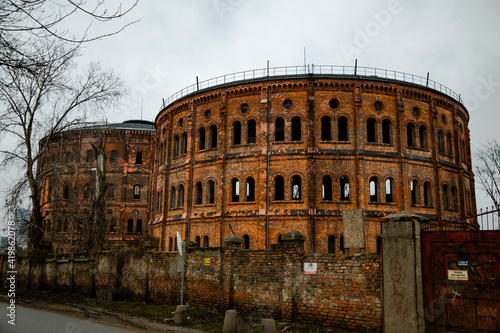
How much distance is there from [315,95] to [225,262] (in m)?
14.6

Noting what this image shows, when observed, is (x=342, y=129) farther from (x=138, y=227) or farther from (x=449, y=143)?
(x=138, y=227)

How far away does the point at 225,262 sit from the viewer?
1261 centimetres

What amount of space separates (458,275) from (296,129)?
687 inches

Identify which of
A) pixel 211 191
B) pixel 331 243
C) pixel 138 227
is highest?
pixel 211 191

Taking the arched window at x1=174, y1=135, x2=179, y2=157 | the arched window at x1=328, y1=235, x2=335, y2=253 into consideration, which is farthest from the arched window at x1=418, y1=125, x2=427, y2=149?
the arched window at x1=174, y1=135, x2=179, y2=157

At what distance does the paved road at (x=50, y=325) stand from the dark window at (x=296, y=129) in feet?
54.6

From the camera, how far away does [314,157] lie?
77.0 feet

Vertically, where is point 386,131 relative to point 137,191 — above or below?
above

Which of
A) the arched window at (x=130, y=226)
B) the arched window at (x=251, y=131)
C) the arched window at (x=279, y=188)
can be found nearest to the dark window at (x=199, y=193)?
the arched window at (x=251, y=131)

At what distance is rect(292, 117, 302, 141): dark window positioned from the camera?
81.5ft

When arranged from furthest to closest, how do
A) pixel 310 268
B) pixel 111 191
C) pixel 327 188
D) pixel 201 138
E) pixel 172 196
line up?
pixel 111 191
pixel 172 196
pixel 201 138
pixel 327 188
pixel 310 268

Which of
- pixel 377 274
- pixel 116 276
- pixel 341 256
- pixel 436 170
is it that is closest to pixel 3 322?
pixel 116 276

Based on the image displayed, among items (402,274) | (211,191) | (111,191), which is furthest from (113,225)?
(402,274)

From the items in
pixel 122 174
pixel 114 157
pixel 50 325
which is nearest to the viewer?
pixel 50 325
